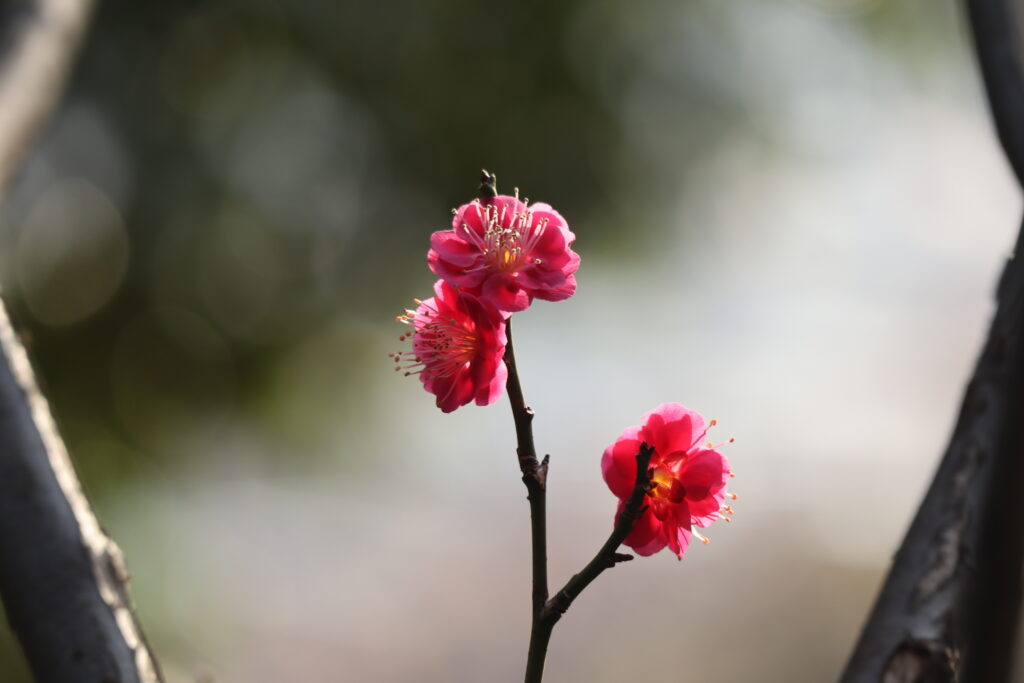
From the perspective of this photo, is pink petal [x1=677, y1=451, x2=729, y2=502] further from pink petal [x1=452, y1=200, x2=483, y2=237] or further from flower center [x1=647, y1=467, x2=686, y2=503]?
pink petal [x1=452, y1=200, x2=483, y2=237]

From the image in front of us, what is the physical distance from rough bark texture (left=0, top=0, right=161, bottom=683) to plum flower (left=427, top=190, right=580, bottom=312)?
0.19m

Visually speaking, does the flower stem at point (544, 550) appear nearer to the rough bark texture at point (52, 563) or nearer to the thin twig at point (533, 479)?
the thin twig at point (533, 479)

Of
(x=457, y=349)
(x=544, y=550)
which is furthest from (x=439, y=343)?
(x=544, y=550)

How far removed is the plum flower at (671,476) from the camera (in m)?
0.34

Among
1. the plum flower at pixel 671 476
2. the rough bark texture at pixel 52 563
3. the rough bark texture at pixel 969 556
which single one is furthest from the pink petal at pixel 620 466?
the rough bark texture at pixel 52 563

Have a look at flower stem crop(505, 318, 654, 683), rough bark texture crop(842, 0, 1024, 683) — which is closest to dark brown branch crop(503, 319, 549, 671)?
flower stem crop(505, 318, 654, 683)

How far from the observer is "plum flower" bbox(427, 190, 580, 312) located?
1.12 feet

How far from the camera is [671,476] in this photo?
13.5 inches

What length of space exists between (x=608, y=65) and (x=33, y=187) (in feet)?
5.20

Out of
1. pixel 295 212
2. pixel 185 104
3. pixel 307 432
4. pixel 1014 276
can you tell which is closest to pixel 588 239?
pixel 295 212

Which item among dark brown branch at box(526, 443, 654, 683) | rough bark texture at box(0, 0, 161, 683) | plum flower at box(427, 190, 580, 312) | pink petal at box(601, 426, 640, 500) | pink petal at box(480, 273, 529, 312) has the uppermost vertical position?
plum flower at box(427, 190, 580, 312)

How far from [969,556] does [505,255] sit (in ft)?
0.69

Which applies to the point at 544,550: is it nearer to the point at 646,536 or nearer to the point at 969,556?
the point at 646,536

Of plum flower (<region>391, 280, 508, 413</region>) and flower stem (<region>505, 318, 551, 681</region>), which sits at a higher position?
plum flower (<region>391, 280, 508, 413</region>)
